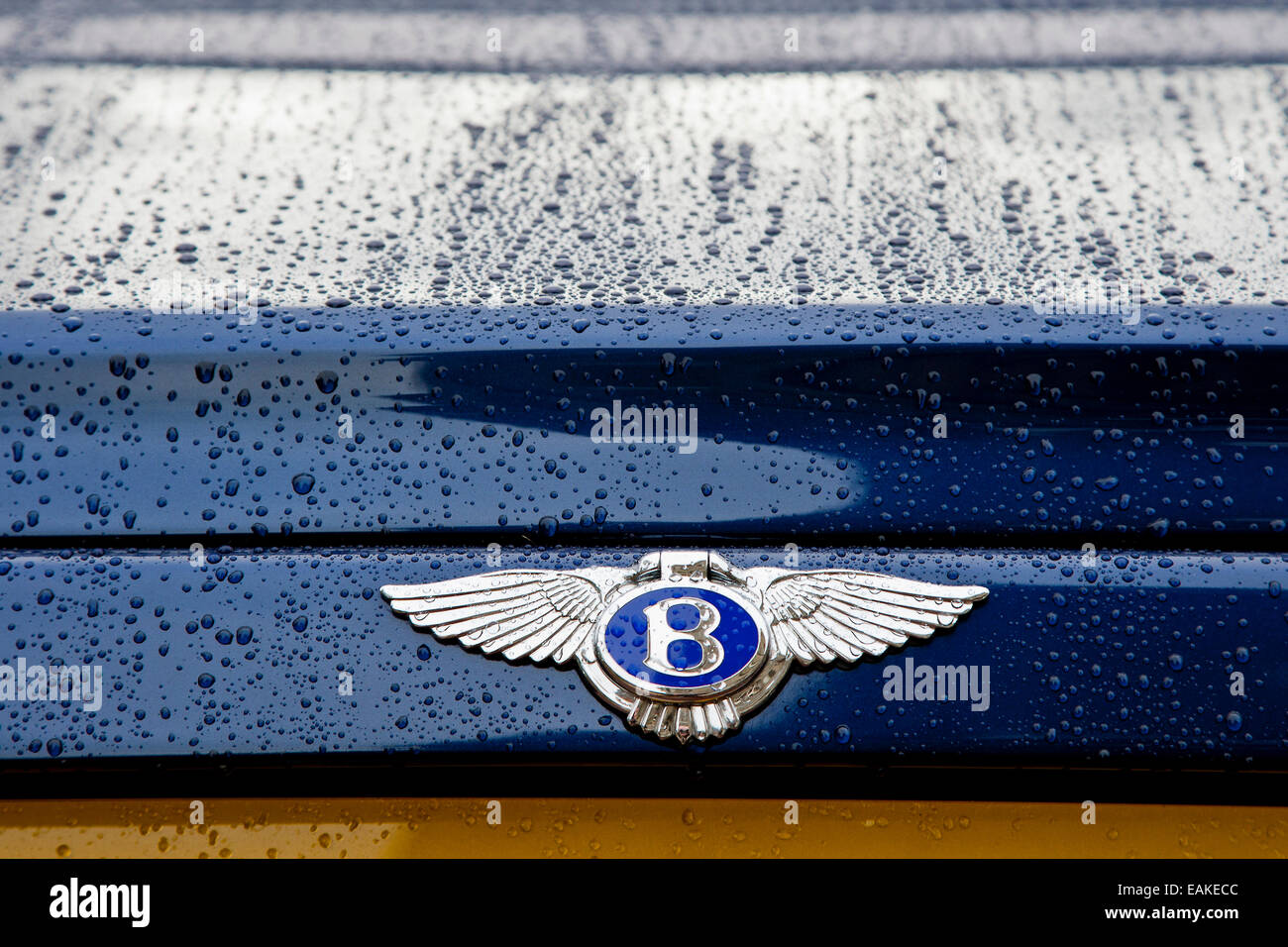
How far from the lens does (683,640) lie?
1.06 m

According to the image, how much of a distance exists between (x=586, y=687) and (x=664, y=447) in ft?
0.87

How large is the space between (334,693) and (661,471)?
385mm

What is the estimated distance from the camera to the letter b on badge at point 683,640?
1.05m

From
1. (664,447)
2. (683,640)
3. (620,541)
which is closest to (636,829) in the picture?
(683,640)

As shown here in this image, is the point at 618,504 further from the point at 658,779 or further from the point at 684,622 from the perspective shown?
the point at 658,779

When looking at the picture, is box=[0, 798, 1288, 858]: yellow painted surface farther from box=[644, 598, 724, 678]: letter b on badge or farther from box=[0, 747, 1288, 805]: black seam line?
box=[644, 598, 724, 678]: letter b on badge

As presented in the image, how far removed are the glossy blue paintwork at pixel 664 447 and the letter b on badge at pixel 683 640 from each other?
11 cm

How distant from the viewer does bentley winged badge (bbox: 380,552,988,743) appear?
3.44 ft

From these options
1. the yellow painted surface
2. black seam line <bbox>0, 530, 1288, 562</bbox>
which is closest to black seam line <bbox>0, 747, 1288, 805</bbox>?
the yellow painted surface

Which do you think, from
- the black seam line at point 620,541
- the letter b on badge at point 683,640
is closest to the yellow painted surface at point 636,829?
the letter b on badge at point 683,640

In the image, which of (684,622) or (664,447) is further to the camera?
(664,447)

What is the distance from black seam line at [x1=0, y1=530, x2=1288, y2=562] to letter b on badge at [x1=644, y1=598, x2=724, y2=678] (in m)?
0.10

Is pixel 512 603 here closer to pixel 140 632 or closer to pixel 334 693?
pixel 334 693

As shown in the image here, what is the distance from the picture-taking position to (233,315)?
125 cm
